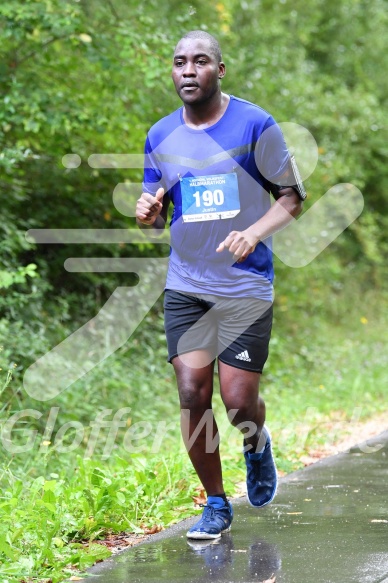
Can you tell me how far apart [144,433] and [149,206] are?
3827 millimetres

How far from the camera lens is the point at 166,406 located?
8.55 m

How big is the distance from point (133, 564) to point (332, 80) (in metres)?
13.6

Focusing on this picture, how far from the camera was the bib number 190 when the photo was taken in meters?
4.19

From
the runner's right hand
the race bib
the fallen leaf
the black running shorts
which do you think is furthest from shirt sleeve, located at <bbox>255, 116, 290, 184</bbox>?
the fallen leaf

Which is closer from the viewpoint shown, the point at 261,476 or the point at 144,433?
the point at 261,476

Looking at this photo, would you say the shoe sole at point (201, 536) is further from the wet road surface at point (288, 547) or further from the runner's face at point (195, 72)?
the runner's face at point (195, 72)

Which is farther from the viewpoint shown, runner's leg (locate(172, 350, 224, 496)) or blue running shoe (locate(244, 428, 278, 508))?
blue running shoe (locate(244, 428, 278, 508))

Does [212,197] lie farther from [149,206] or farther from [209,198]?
[149,206]

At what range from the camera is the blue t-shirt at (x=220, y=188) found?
4.19 meters

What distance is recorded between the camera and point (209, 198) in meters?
4.20

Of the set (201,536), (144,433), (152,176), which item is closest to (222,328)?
(152,176)

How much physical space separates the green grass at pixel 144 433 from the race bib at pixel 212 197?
4.04 feet

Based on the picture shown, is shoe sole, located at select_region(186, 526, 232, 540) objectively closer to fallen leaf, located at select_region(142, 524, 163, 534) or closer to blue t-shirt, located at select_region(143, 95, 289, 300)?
fallen leaf, located at select_region(142, 524, 163, 534)

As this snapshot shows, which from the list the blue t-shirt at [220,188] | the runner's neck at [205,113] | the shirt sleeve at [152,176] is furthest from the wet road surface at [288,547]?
the runner's neck at [205,113]
